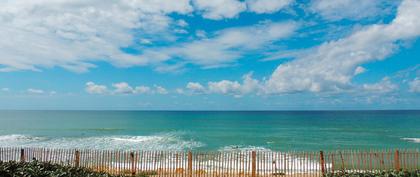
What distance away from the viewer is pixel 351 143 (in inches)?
1740

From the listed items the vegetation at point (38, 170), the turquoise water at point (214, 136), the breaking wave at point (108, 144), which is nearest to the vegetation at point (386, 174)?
the vegetation at point (38, 170)

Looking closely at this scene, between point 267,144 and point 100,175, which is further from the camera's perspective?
point 267,144

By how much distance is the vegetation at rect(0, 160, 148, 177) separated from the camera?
1273cm

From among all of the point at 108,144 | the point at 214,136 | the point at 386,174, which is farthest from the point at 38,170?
the point at 214,136

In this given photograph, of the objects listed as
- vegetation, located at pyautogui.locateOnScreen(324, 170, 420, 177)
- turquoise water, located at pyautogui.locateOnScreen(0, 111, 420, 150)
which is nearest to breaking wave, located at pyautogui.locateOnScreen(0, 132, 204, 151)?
turquoise water, located at pyautogui.locateOnScreen(0, 111, 420, 150)

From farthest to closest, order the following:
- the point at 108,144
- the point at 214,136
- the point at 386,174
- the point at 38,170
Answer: the point at 214,136 < the point at 108,144 < the point at 386,174 < the point at 38,170

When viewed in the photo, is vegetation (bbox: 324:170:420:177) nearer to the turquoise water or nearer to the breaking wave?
the breaking wave

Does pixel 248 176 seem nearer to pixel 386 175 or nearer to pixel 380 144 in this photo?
pixel 386 175

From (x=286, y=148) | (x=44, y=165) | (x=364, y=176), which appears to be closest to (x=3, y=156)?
(x=44, y=165)

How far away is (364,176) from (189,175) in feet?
25.1

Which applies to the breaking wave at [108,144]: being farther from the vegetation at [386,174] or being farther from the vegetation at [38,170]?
the vegetation at [386,174]

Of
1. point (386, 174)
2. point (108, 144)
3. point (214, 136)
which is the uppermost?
point (386, 174)

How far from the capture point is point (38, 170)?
523 inches

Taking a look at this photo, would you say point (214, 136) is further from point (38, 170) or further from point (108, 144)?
point (38, 170)
